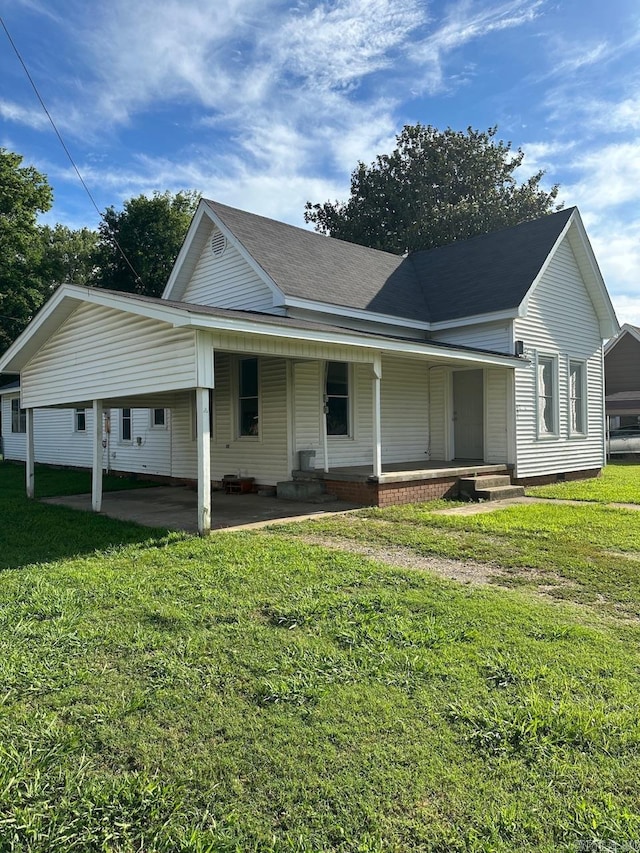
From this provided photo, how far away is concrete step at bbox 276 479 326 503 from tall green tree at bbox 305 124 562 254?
25415mm

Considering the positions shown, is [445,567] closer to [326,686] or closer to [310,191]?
[326,686]

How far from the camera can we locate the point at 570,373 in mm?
14500

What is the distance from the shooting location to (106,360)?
9391mm

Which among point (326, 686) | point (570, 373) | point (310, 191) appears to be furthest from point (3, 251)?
point (326, 686)

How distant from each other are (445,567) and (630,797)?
3.60 metres

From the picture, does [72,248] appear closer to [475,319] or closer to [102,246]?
[102,246]

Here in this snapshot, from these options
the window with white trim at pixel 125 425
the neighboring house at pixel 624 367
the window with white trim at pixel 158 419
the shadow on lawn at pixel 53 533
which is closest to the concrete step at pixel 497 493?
the shadow on lawn at pixel 53 533

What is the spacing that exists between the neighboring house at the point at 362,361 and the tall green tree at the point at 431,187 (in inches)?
741

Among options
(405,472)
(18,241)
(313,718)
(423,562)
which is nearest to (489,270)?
(405,472)

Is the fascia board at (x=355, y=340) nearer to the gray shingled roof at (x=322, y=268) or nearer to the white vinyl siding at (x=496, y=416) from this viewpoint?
the white vinyl siding at (x=496, y=416)

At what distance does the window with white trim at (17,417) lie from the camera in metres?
23.4

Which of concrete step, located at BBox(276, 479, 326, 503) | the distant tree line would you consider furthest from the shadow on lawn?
the distant tree line

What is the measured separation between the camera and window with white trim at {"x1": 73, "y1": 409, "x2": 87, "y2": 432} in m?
18.2

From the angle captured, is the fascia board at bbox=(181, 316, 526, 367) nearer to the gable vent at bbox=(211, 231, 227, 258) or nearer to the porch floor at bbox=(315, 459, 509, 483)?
the porch floor at bbox=(315, 459, 509, 483)
